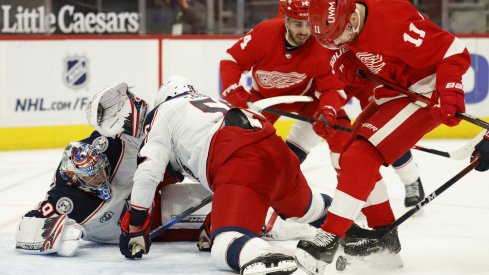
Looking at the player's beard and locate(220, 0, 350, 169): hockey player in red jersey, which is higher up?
the player's beard

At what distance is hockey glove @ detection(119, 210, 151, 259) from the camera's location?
11.1 ft

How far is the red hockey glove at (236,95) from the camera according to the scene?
14.7 ft

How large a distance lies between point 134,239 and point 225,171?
17.1 inches

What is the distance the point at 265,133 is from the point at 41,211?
0.88 m

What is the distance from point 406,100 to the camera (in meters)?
3.27

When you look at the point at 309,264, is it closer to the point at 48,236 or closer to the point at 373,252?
the point at 373,252

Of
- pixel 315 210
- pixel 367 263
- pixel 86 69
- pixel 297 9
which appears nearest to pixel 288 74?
pixel 297 9

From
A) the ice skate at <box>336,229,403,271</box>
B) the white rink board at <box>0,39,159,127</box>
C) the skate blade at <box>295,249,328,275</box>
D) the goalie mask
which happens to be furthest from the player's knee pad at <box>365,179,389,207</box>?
the white rink board at <box>0,39,159,127</box>

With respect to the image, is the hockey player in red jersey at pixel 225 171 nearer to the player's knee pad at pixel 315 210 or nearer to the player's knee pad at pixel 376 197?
the player's knee pad at pixel 315 210

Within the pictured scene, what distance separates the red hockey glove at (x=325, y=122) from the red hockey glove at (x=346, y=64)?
2.45 feet

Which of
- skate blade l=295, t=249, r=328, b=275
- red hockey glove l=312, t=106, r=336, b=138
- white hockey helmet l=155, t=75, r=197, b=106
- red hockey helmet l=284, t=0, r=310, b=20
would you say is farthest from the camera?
red hockey glove l=312, t=106, r=336, b=138

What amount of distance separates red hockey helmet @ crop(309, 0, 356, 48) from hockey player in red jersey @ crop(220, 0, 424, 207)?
1.11m

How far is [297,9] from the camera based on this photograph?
4098mm

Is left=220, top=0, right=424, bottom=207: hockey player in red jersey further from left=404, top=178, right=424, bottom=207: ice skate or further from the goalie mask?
the goalie mask
